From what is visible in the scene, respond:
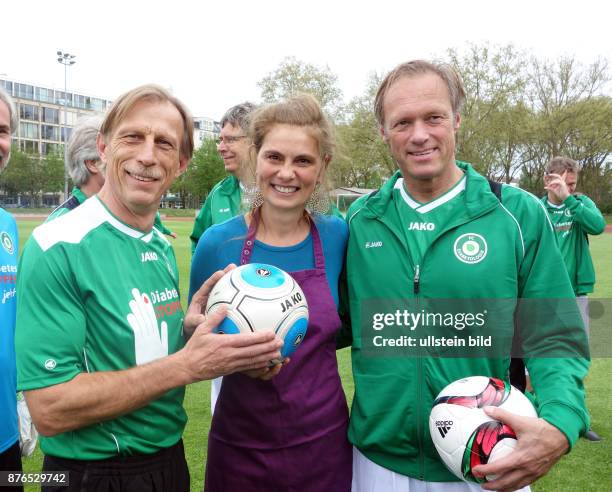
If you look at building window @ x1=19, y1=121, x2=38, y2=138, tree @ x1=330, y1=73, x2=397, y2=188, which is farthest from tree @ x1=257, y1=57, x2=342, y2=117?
building window @ x1=19, y1=121, x2=38, y2=138

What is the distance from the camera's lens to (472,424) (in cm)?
220

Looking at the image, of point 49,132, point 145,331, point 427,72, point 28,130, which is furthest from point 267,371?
point 49,132

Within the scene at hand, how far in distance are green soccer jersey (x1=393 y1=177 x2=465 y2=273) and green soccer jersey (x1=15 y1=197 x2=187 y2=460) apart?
1.22 metres

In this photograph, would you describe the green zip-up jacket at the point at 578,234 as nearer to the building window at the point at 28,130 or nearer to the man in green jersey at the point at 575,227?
the man in green jersey at the point at 575,227

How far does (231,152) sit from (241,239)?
3.45 m

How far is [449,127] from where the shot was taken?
2.72m

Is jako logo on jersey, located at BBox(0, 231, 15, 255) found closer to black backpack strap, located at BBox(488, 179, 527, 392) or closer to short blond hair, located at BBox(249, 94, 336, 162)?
short blond hair, located at BBox(249, 94, 336, 162)

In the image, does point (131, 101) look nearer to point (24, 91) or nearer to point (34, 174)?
point (34, 174)

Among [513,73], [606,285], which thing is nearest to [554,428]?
[606,285]

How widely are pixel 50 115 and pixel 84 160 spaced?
9975cm

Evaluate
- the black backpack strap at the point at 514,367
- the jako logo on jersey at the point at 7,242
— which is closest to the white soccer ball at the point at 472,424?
the black backpack strap at the point at 514,367

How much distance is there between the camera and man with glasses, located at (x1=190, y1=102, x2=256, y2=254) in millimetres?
5828

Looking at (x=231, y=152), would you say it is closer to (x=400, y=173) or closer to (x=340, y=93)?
(x=400, y=173)

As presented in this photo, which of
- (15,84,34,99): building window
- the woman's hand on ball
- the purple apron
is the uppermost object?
(15,84,34,99): building window
